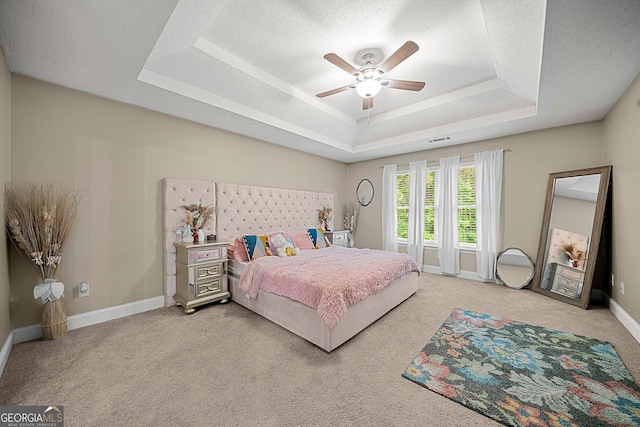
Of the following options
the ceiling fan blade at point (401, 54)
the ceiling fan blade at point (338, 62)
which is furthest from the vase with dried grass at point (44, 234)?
the ceiling fan blade at point (401, 54)

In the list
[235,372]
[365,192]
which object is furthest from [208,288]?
[365,192]

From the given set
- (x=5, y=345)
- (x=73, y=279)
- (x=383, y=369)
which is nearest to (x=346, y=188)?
(x=383, y=369)

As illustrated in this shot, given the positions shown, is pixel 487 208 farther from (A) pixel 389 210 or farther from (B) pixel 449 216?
(A) pixel 389 210

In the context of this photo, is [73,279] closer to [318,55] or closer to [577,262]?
[318,55]

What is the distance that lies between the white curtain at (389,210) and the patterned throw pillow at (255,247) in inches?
117

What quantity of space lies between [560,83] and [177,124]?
449 cm

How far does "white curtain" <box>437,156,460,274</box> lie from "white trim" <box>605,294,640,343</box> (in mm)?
1903

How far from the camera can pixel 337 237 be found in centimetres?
543

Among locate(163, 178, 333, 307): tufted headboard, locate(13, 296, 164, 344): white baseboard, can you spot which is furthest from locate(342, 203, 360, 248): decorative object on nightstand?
locate(13, 296, 164, 344): white baseboard

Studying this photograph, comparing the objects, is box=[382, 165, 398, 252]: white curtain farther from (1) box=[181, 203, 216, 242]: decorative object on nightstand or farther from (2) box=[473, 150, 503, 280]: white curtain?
(1) box=[181, 203, 216, 242]: decorative object on nightstand

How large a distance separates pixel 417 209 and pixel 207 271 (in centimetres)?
407

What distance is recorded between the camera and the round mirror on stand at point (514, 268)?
3928 millimetres

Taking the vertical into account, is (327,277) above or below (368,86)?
below

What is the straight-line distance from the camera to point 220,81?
287 cm
